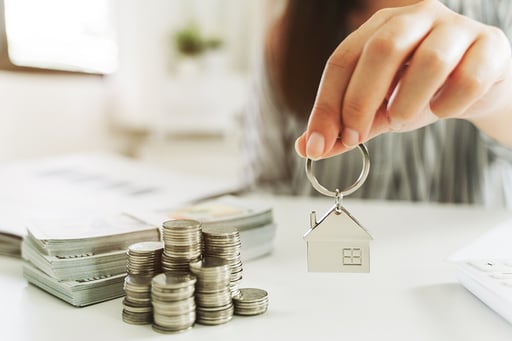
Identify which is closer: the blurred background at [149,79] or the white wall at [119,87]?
the white wall at [119,87]

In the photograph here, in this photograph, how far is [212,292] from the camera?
20.2 inches

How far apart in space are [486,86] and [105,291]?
408mm

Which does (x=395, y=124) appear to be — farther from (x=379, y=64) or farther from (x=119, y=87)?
(x=119, y=87)

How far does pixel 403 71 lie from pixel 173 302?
30 centimetres

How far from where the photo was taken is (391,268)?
2.32 ft

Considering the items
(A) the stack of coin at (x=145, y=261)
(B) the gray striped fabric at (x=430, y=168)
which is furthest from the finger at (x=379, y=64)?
(B) the gray striped fabric at (x=430, y=168)

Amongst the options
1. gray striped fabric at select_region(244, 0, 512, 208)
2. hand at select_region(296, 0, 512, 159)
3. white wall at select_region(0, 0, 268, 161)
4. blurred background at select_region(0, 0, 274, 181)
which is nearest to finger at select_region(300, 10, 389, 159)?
hand at select_region(296, 0, 512, 159)

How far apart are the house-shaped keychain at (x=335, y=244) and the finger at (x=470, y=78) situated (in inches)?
5.2

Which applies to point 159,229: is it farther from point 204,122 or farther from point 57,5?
point 204,122

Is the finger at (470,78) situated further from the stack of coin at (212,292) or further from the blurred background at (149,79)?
the blurred background at (149,79)

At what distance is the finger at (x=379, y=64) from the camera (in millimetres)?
519

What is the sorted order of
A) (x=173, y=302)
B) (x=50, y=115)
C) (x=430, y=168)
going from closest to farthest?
1. (x=173, y=302)
2. (x=430, y=168)
3. (x=50, y=115)

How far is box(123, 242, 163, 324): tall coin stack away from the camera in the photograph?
52 centimetres

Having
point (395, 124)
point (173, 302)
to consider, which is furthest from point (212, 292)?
point (395, 124)
